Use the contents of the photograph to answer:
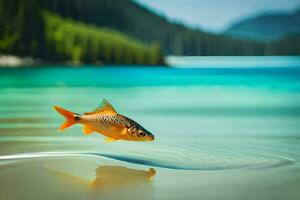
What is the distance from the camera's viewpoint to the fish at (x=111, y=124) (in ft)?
9.68

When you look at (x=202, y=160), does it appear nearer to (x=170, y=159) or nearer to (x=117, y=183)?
(x=170, y=159)

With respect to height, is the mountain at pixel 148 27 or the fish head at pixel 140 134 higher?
the mountain at pixel 148 27

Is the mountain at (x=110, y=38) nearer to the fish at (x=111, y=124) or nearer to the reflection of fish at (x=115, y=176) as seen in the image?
the reflection of fish at (x=115, y=176)

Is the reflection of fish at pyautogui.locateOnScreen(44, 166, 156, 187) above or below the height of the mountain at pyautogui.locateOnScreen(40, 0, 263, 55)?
below

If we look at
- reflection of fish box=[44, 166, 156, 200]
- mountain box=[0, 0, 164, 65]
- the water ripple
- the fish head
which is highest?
mountain box=[0, 0, 164, 65]

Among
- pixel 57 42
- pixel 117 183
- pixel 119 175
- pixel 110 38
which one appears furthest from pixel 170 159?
pixel 110 38

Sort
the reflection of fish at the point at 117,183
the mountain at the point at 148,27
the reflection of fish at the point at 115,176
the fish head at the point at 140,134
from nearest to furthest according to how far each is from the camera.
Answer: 1. the fish head at the point at 140,134
2. the reflection of fish at the point at 117,183
3. the reflection of fish at the point at 115,176
4. the mountain at the point at 148,27

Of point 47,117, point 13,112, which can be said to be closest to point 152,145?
point 47,117

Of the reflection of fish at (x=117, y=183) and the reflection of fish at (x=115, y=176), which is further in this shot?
the reflection of fish at (x=115, y=176)

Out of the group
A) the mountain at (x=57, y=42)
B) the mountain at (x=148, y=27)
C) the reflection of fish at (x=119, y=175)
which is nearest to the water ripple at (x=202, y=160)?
the reflection of fish at (x=119, y=175)

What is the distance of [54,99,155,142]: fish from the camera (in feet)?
9.68

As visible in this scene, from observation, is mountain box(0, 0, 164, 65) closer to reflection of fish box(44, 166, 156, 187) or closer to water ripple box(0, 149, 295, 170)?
water ripple box(0, 149, 295, 170)

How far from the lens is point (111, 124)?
300 cm

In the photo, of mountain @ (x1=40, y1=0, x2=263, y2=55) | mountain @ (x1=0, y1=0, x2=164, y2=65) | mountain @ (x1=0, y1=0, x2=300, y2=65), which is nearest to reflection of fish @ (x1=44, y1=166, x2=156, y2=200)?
mountain @ (x1=40, y1=0, x2=263, y2=55)
